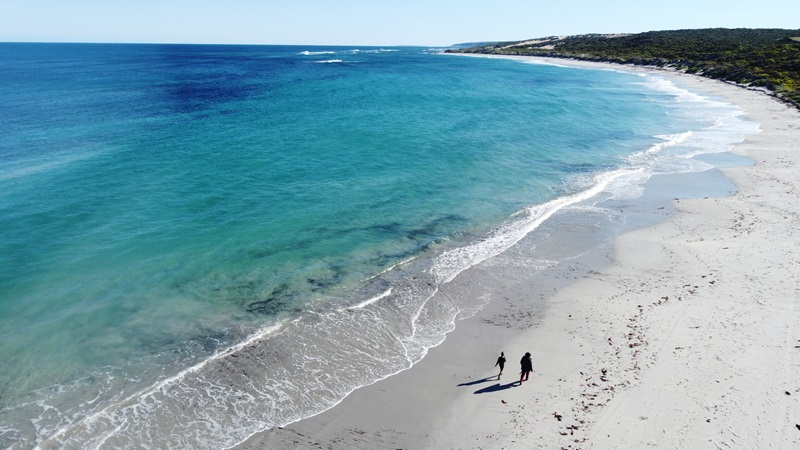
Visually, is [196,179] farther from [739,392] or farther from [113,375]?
Result: [739,392]

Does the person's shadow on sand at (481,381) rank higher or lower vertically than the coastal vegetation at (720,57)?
lower

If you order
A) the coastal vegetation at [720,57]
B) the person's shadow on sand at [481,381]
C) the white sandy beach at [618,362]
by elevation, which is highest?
the coastal vegetation at [720,57]

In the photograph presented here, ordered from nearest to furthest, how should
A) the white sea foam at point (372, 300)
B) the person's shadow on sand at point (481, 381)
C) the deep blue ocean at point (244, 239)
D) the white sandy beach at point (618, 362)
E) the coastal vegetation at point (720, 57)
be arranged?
the white sandy beach at point (618, 362) < the deep blue ocean at point (244, 239) < the person's shadow on sand at point (481, 381) < the white sea foam at point (372, 300) < the coastal vegetation at point (720, 57)

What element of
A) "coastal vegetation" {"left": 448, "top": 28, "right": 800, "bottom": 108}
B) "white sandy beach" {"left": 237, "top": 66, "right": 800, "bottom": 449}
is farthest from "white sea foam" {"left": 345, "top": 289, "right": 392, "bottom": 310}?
"coastal vegetation" {"left": 448, "top": 28, "right": 800, "bottom": 108}

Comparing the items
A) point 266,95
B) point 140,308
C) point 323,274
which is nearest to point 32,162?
point 140,308

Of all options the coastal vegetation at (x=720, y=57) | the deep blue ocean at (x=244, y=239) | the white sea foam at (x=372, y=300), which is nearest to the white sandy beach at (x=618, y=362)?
the deep blue ocean at (x=244, y=239)

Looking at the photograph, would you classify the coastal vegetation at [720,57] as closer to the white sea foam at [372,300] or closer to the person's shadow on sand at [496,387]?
the white sea foam at [372,300]
